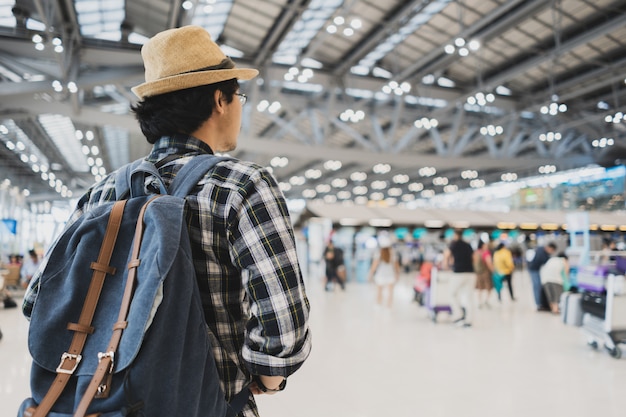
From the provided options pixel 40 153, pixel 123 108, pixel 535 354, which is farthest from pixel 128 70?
pixel 40 153

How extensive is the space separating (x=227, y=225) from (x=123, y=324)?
0.32 m

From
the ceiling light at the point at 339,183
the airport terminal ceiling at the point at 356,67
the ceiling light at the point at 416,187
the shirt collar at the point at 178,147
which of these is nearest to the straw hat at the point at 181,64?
the shirt collar at the point at 178,147

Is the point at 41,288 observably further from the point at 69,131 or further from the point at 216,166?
the point at 69,131

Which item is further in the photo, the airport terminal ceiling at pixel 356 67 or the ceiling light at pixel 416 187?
the ceiling light at pixel 416 187

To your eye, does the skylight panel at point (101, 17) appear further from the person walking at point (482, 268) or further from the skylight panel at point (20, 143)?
the person walking at point (482, 268)

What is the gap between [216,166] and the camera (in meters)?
1.22

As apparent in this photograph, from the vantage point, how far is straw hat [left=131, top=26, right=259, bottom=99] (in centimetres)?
131

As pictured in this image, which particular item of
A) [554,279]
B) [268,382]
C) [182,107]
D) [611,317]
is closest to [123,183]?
[182,107]

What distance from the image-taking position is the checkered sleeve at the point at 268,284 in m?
1.14

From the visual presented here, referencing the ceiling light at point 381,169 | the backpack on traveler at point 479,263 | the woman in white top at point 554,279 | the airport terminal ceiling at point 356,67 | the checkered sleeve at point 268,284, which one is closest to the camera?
the checkered sleeve at point 268,284

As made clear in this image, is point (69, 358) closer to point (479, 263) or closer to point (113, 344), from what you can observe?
point (113, 344)

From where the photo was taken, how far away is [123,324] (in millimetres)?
970

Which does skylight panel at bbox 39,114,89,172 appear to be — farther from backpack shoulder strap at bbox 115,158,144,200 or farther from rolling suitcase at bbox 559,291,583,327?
backpack shoulder strap at bbox 115,158,144,200

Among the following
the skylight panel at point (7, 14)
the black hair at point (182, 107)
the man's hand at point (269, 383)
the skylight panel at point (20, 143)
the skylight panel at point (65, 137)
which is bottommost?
the man's hand at point (269, 383)
